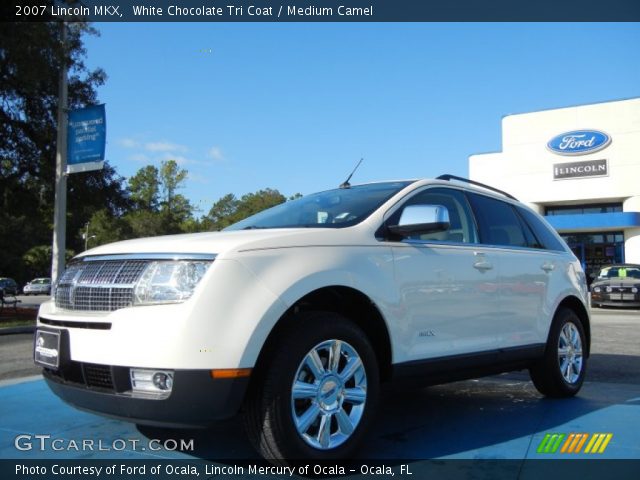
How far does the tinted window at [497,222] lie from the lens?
4.89m

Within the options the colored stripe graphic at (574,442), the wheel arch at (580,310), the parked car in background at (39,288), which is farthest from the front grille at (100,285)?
the parked car in background at (39,288)

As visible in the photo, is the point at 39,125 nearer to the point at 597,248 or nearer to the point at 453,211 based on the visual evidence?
the point at 453,211

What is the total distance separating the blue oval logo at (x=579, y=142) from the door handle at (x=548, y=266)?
3493 cm

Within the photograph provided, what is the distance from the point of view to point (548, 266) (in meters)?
5.31

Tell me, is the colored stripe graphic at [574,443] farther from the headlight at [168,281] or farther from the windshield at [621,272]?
the windshield at [621,272]

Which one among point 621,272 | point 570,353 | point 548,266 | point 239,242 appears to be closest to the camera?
point 239,242

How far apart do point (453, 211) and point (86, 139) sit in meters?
12.3

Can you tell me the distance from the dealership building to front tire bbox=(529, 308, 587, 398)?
3297 centimetres

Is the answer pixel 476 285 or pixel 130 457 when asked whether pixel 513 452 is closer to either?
pixel 476 285

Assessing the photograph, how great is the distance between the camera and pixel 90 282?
342 cm

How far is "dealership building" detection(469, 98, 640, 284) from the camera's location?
3578 centimetres

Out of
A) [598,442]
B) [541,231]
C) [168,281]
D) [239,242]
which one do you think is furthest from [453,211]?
[168,281]

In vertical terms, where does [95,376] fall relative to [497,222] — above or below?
below

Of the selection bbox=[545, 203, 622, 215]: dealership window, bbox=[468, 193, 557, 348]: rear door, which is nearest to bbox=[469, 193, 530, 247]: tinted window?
bbox=[468, 193, 557, 348]: rear door
